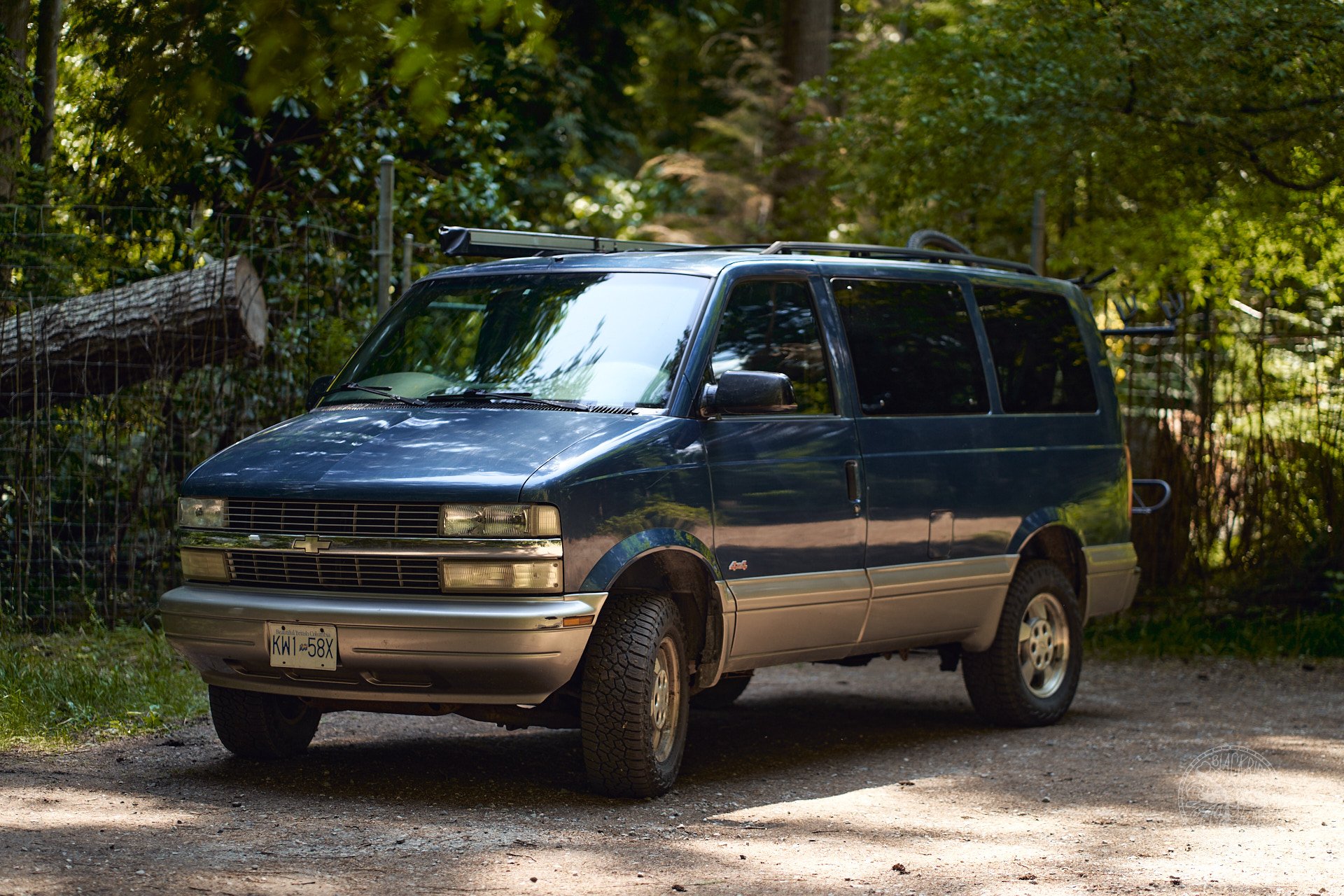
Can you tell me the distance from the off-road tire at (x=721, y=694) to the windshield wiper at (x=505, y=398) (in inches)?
102

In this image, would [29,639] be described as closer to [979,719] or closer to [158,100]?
[158,100]

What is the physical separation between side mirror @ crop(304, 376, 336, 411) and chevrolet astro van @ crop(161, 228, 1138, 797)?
0.08 m

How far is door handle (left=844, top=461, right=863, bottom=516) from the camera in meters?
6.90

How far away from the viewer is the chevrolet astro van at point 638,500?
555 centimetres

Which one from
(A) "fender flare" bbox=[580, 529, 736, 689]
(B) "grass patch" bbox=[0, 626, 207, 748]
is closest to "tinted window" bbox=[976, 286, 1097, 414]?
(A) "fender flare" bbox=[580, 529, 736, 689]

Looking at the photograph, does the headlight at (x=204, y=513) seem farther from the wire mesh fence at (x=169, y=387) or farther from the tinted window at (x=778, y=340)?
the wire mesh fence at (x=169, y=387)

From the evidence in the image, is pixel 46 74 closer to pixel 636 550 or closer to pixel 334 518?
pixel 334 518

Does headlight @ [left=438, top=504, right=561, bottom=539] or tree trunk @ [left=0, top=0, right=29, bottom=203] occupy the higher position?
tree trunk @ [left=0, top=0, right=29, bottom=203]

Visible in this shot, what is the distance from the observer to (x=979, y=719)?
28.2 feet

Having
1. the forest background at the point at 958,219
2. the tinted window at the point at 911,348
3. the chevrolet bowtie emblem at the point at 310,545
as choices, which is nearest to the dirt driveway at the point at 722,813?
the chevrolet bowtie emblem at the point at 310,545

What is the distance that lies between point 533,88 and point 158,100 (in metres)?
11.2

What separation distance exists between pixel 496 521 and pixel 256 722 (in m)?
1.64

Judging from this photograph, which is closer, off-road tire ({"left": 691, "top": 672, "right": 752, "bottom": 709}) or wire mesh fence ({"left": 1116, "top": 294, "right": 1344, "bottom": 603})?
off-road tire ({"left": 691, "top": 672, "right": 752, "bottom": 709})

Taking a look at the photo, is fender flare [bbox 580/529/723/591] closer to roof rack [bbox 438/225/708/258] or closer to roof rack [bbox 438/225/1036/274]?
roof rack [bbox 438/225/1036/274]
